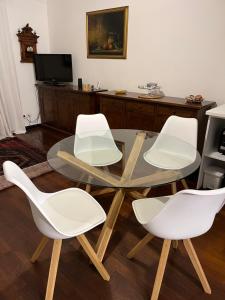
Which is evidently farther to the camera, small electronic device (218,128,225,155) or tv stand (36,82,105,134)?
tv stand (36,82,105,134)

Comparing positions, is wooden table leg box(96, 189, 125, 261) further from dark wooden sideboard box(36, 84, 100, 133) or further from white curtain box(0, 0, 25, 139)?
white curtain box(0, 0, 25, 139)

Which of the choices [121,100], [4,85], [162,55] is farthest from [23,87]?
[162,55]

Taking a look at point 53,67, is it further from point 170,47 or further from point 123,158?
point 123,158

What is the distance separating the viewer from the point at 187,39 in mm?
2748

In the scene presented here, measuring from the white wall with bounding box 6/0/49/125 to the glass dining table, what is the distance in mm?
2651

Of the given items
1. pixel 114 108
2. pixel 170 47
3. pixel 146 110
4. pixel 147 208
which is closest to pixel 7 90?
pixel 114 108

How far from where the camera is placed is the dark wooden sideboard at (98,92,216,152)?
2.58m

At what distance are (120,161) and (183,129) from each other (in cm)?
83

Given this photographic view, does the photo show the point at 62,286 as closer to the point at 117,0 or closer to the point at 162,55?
the point at 162,55

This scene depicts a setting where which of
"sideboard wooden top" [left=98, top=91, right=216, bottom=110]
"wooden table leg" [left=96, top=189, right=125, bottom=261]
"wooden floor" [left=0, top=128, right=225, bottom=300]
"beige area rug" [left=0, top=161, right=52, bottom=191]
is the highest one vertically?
"sideboard wooden top" [left=98, top=91, right=216, bottom=110]

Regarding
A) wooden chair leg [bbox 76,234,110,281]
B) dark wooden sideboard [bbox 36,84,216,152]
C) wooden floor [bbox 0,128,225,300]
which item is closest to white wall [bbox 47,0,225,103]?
dark wooden sideboard [bbox 36,84,216,152]

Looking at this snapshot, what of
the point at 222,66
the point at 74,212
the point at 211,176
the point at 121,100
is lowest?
the point at 211,176

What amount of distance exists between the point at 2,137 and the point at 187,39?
335 centimetres

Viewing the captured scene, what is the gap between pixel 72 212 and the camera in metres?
1.44
